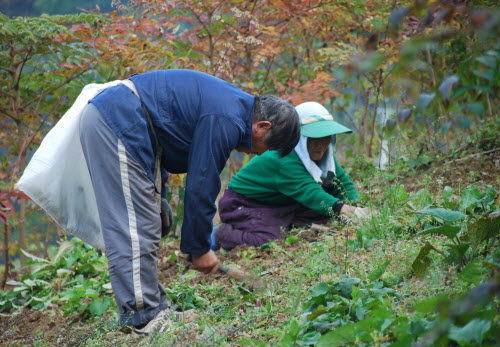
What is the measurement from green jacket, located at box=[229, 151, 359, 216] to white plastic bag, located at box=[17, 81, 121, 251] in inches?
65.1

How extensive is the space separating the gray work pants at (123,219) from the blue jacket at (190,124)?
75 mm

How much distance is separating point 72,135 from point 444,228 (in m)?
1.91

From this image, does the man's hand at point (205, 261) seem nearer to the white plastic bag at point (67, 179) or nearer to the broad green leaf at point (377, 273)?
the white plastic bag at point (67, 179)

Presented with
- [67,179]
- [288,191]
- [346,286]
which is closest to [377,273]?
[346,286]

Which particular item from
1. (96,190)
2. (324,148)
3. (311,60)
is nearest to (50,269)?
(96,190)

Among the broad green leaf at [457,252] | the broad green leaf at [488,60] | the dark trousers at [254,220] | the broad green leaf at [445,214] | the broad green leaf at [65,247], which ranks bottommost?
the broad green leaf at [65,247]

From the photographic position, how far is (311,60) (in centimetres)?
684

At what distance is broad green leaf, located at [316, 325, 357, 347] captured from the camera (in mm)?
2094

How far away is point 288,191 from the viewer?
4566 mm

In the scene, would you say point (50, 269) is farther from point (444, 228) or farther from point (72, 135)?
point (444, 228)

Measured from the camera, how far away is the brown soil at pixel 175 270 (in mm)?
2934

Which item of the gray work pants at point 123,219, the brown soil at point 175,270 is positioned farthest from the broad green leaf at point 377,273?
the gray work pants at point 123,219

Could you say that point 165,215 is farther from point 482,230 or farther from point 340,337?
point 482,230

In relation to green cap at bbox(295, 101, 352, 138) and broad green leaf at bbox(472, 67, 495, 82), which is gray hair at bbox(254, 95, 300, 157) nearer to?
green cap at bbox(295, 101, 352, 138)
